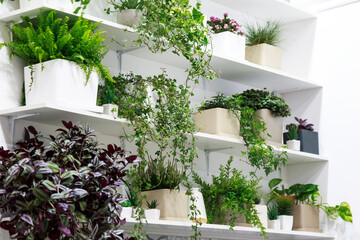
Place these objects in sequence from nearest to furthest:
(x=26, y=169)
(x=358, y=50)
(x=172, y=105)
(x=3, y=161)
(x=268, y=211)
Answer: (x=26, y=169)
(x=3, y=161)
(x=172, y=105)
(x=268, y=211)
(x=358, y=50)

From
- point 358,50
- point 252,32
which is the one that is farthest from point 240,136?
point 358,50

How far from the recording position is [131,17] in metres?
2.81

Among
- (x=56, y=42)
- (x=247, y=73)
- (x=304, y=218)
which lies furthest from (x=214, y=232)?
(x=56, y=42)

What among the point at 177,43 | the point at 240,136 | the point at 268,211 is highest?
the point at 177,43

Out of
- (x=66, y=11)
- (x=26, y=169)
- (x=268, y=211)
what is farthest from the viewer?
Answer: (x=268, y=211)

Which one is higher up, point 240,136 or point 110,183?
point 240,136

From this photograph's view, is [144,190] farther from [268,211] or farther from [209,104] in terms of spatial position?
[268,211]

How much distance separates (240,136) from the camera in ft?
10.8

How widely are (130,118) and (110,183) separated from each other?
461mm

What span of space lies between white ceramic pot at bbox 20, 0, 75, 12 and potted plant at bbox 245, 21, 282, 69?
1.35 m

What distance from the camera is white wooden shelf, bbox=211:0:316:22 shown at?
372cm

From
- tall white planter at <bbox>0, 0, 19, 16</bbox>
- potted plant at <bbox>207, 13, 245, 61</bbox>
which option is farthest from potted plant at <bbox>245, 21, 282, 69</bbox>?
tall white planter at <bbox>0, 0, 19, 16</bbox>

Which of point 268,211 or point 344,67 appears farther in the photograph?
point 344,67

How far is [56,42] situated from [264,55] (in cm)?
151
